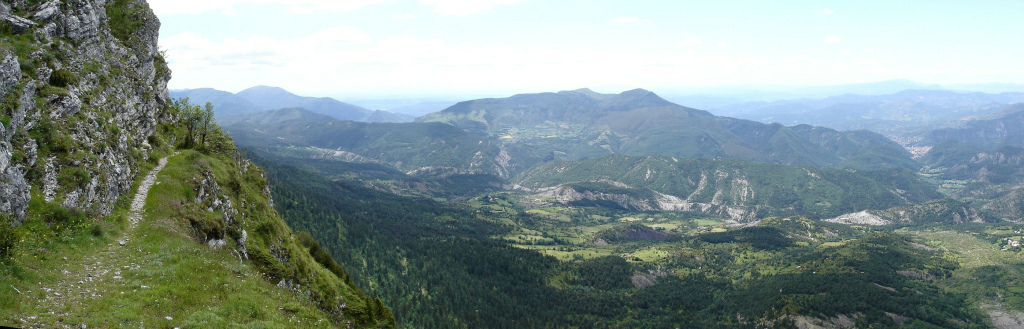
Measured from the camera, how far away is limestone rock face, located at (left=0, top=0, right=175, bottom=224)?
1369 inches

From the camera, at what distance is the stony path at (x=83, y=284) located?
22.6 m

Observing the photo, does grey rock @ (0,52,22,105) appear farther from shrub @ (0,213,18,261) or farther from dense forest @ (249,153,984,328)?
dense forest @ (249,153,984,328)

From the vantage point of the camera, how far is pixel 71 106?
44.6 m

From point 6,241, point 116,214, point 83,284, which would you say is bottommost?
point 83,284

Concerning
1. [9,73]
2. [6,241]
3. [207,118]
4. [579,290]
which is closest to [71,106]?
[9,73]

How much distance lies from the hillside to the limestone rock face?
15cm

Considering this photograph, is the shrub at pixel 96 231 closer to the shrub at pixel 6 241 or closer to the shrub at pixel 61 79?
the shrub at pixel 6 241

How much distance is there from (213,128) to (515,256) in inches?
5267

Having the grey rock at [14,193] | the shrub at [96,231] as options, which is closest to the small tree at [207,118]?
A: the shrub at [96,231]

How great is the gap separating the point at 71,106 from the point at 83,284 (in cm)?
2786

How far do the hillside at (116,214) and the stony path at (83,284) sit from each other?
102 millimetres

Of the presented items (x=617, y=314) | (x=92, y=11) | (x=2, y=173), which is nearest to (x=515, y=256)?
(x=617, y=314)

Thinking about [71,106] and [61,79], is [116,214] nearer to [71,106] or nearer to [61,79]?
[71,106]

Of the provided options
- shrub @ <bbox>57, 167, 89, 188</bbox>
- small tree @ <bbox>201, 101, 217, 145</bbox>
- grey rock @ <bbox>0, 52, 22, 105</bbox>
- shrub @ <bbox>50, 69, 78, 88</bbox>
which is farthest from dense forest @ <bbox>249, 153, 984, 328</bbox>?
grey rock @ <bbox>0, 52, 22, 105</bbox>
